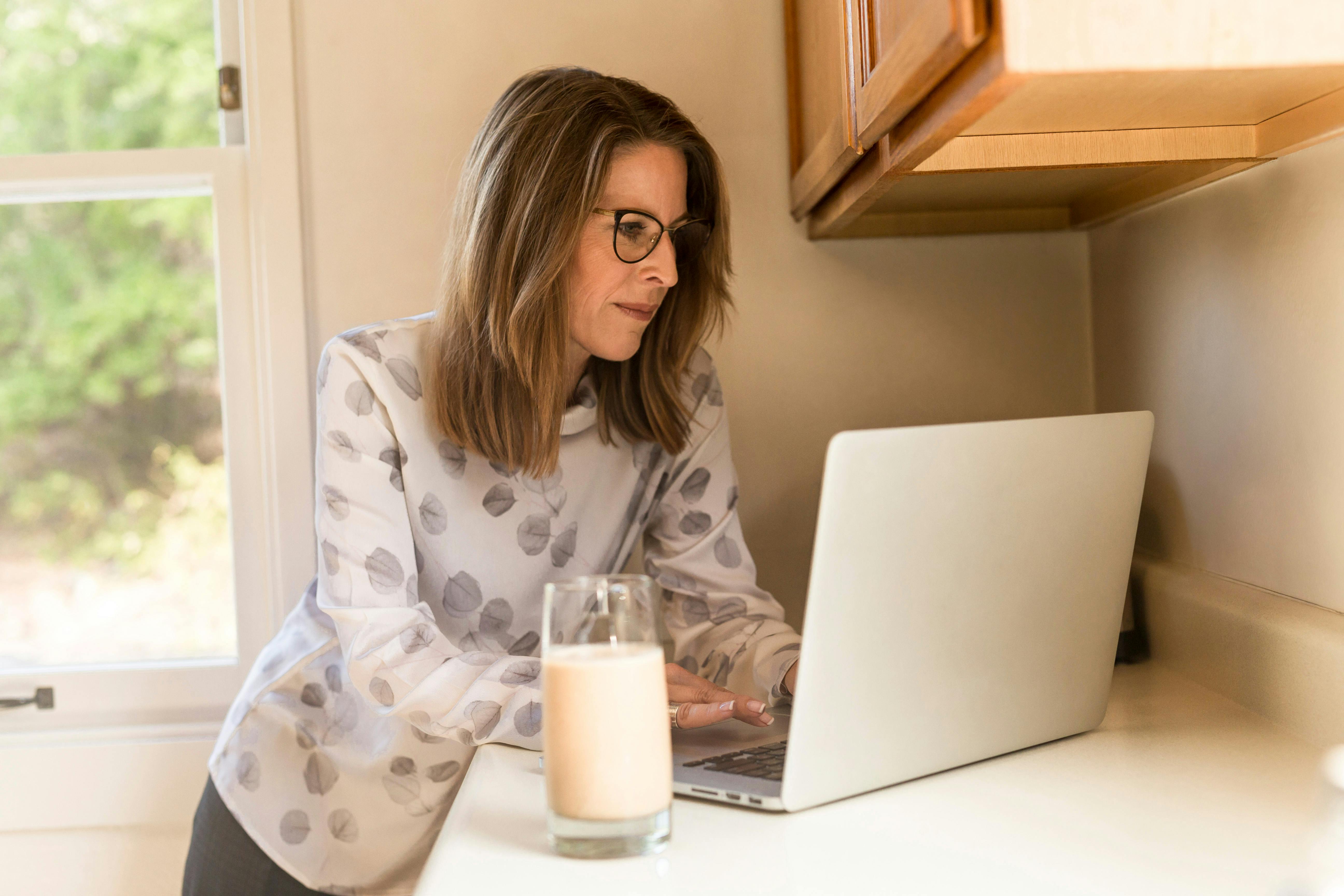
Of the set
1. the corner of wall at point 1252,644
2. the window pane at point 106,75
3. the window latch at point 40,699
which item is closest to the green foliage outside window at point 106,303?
the window pane at point 106,75

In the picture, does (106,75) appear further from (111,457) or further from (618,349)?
(618,349)

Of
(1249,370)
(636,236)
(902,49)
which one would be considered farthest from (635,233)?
(1249,370)

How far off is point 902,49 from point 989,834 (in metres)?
Answer: 0.52

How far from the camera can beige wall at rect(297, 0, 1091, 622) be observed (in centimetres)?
138

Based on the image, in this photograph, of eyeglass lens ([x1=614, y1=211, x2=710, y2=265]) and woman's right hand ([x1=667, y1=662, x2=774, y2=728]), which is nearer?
woman's right hand ([x1=667, y1=662, x2=774, y2=728])

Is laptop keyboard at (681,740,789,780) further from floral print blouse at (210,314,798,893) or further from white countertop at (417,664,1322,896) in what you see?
floral print blouse at (210,314,798,893)

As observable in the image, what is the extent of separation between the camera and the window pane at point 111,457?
1.48m

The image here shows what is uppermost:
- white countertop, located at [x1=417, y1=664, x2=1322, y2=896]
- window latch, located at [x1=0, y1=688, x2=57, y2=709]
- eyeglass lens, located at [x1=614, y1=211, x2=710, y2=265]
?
eyeglass lens, located at [x1=614, y1=211, x2=710, y2=265]

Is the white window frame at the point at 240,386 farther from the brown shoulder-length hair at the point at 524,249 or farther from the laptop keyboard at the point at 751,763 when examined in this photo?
the laptop keyboard at the point at 751,763

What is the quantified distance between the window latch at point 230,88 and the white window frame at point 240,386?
12 millimetres

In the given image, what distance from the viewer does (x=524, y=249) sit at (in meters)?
1.02

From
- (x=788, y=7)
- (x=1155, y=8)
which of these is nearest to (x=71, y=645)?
(x=788, y=7)

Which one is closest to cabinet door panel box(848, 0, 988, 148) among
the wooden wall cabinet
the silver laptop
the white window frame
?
the wooden wall cabinet

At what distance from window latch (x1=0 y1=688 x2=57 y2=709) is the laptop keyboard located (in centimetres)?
111
